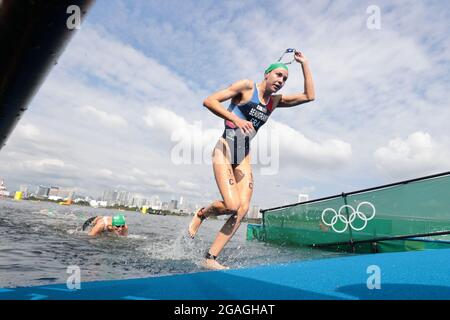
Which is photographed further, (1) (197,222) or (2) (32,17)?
(1) (197,222)

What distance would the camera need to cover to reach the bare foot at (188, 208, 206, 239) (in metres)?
5.43

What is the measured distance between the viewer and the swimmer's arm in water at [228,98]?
12.7 feet

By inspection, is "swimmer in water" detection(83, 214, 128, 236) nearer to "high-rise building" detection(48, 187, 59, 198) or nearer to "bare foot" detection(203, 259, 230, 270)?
"bare foot" detection(203, 259, 230, 270)

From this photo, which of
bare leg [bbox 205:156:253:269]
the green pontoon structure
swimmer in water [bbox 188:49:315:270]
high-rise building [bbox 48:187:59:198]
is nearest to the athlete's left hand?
swimmer in water [bbox 188:49:315:270]

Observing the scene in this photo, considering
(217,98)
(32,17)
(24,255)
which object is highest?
(217,98)

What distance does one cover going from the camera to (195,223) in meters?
5.49

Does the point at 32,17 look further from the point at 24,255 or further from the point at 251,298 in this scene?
the point at 24,255

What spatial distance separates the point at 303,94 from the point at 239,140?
4.27 ft

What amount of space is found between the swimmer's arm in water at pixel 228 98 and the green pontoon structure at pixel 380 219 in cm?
454

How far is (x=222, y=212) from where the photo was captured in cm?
471

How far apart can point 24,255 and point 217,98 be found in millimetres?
4333

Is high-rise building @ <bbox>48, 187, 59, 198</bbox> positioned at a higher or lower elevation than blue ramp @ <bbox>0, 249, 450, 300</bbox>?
higher

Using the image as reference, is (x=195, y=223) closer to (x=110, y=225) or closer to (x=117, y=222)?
(x=117, y=222)
